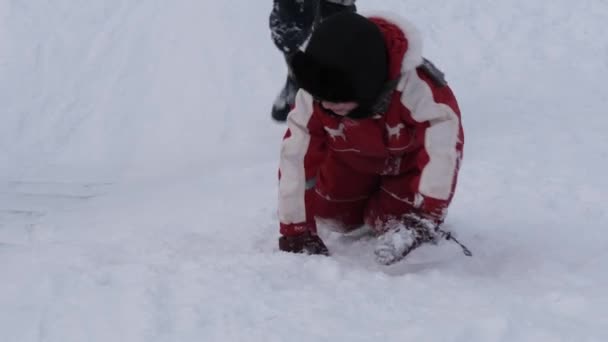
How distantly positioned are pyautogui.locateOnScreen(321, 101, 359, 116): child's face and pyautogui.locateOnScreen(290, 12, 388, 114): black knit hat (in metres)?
0.03

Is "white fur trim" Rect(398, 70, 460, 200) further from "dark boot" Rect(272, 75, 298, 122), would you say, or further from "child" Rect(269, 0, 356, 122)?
"dark boot" Rect(272, 75, 298, 122)

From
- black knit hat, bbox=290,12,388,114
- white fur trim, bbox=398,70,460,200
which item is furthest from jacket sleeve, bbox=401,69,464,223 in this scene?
black knit hat, bbox=290,12,388,114

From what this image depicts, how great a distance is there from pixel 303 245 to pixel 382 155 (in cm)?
40

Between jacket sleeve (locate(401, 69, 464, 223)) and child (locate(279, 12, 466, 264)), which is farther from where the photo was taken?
jacket sleeve (locate(401, 69, 464, 223))

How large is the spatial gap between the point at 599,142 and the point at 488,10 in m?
2.91

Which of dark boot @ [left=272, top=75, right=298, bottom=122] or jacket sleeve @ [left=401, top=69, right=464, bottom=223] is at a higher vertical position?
jacket sleeve @ [left=401, top=69, right=464, bottom=223]

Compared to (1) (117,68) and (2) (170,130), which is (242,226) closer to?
(2) (170,130)

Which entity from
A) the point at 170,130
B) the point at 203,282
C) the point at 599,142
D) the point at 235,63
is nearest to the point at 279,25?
the point at 170,130

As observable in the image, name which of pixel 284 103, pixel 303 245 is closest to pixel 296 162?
pixel 303 245

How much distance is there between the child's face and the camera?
2268 mm

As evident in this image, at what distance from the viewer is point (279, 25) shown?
13.9 feet

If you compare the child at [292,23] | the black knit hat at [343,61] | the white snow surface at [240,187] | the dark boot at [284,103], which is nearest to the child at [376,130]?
the black knit hat at [343,61]

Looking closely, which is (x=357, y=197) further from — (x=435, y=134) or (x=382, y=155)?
(x=435, y=134)

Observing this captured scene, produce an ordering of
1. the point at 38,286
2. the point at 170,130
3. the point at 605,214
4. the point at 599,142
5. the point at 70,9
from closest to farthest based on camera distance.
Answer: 1. the point at 38,286
2. the point at 605,214
3. the point at 599,142
4. the point at 170,130
5. the point at 70,9
